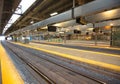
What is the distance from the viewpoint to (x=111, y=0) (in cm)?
625

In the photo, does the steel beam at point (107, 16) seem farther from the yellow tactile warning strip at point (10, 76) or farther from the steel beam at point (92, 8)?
the yellow tactile warning strip at point (10, 76)

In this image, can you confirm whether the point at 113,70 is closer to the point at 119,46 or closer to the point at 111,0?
the point at 111,0

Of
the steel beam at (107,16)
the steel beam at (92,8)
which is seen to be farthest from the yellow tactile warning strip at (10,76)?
the steel beam at (107,16)

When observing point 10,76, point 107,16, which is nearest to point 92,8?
point 107,16

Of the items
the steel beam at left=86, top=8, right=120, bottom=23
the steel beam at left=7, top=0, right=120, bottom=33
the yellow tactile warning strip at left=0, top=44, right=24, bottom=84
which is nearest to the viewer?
the yellow tactile warning strip at left=0, top=44, right=24, bottom=84

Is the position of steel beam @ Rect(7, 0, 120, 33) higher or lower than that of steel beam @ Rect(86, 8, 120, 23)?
higher

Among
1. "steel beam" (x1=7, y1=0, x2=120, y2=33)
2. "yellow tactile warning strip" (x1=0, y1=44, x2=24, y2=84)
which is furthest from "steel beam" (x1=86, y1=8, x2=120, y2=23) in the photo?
"yellow tactile warning strip" (x1=0, y1=44, x2=24, y2=84)

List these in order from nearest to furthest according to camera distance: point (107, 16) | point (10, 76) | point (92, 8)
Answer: point (10, 76)
point (92, 8)
point (107, 16)

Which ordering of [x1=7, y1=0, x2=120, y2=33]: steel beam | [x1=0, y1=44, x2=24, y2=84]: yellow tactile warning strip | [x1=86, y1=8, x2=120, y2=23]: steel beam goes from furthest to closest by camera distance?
[x1=86, y1=8, x2=120, y2=23]: steel beam < [x1=7, y1=0, x2=120, y2=33]: steel beam < [x1=0, y1=44, x2=24, y2=84]: yellow tactile warning strip

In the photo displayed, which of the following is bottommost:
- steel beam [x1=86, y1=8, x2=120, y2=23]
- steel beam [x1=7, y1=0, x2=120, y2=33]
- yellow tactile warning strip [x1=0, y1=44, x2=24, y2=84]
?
yellow tactile warning strip [x1=0, y1=44, x2=24, y2=84]

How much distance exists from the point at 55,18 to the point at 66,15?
58.5 inches

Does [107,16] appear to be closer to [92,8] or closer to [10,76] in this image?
[92,8]

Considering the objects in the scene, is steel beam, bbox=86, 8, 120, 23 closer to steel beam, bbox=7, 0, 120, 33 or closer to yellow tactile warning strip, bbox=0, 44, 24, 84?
steel beam, bbox=7, 0, 120, 33

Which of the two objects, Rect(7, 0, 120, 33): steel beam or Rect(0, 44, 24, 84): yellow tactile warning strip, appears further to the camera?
Rect(7, 0, 120, 33): steel beam
